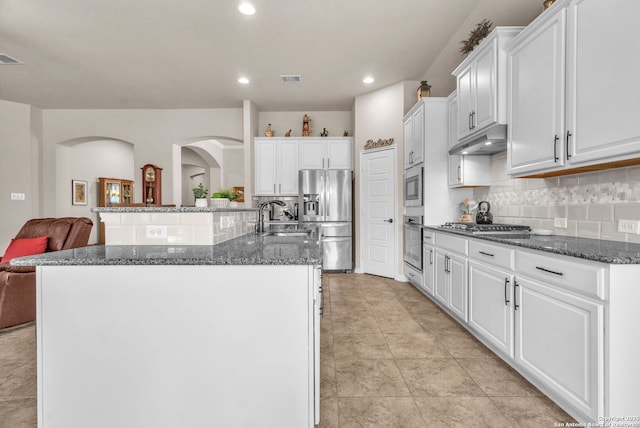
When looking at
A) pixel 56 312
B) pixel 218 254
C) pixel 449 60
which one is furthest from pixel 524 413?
pixel 449 60

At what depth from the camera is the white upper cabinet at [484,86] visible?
2.45m

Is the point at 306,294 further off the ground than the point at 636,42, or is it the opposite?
the point at 636,42

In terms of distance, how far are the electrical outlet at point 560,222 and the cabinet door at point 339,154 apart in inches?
132

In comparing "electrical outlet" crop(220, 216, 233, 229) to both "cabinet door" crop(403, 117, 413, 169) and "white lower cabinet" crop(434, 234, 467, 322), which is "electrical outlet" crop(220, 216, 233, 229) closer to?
"white lower cabinet" crop(434, 234, 467, 322)

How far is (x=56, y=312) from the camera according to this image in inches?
52.4

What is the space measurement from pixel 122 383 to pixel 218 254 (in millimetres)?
684

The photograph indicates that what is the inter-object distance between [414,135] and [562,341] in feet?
9.77

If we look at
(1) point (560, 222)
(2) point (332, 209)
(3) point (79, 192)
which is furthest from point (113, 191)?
(1) point (560, 222)

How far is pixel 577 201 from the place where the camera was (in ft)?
7.09

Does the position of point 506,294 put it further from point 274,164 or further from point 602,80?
point 274,164

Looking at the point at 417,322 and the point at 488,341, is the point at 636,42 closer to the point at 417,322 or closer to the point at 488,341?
the point at 488,341

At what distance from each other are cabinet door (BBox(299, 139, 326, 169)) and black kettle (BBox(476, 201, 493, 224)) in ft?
9.03

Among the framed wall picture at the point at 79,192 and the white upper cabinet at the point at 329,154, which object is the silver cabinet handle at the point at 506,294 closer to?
the white upper cabinet at the point at 329,154

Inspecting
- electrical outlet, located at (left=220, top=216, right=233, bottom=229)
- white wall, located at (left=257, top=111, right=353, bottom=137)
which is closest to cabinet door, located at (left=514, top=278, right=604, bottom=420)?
electrical outlet, located at (left=220, top=216, right=233, bottom=229)
